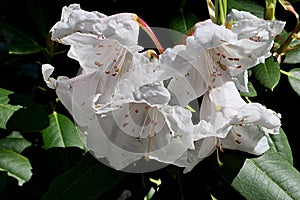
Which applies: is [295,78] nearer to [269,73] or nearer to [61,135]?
[269,73]

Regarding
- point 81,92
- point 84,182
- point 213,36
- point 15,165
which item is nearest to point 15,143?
point 15,165

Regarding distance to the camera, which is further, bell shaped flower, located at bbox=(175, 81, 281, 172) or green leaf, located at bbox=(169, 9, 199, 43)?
green leaf, located at bbox=(169, 9, 199, 43)

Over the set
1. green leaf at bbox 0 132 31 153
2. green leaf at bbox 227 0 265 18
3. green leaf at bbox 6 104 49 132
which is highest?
green leaf at bbox 227 0 265 18

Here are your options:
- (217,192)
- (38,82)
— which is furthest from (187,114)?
(38,82)

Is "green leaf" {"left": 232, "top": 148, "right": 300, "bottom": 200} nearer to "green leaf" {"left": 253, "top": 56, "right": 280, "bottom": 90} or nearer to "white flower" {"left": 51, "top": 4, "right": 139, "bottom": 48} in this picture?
"green leaf" {"left": 253, "top": 56, "right": 280, "bottom": 90}

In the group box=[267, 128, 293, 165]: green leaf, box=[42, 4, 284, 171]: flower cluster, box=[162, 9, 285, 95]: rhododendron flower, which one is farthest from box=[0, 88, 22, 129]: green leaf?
box=[267, 128, 293, 165]: green leaf

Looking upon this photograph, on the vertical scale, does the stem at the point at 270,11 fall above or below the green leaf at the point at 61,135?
above

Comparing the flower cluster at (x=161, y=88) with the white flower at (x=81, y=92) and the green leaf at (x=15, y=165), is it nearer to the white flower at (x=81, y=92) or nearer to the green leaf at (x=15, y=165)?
the white flower at (x=81, y=92)

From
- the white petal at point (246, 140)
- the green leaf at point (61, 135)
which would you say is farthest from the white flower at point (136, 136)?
the green leaf at point (61, 135)
